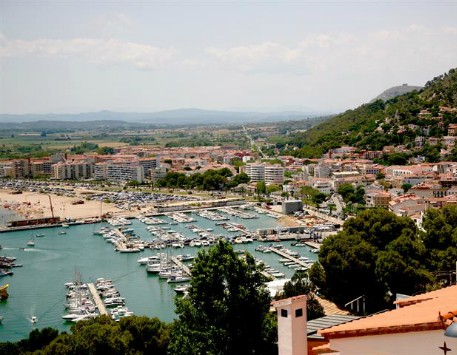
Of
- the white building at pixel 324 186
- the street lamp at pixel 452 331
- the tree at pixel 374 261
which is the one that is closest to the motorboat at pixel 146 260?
the tree at pixel 374 261

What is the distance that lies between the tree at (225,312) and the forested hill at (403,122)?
30.2 metres

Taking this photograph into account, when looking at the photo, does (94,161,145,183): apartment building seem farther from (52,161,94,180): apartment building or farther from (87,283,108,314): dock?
(87,283,108,314): dock

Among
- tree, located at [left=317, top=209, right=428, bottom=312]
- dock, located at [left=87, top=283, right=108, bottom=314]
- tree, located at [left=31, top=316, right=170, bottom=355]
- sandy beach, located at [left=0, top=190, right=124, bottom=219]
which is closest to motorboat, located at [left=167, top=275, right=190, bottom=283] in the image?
dock, located at [left=87, top=283, right=108, bottom=314]

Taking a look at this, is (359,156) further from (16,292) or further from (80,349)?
(80,349)

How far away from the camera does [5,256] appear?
19.1m

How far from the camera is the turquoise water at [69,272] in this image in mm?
12648

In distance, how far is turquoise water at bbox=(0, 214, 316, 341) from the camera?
498 inches

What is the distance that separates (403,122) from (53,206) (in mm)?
19455

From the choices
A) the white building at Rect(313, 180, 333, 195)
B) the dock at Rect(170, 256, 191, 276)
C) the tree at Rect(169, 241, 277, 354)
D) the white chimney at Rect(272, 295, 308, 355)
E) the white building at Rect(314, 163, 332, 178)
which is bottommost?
the dock at Rect(170, 256, 191, 276)

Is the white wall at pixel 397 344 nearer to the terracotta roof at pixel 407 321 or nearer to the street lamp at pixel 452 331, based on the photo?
the terracotta roof at pixel 407 321

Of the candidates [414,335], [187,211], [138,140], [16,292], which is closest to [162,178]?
[187,211]

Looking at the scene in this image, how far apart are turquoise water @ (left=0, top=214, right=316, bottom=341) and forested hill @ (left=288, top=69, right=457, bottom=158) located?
13260 millimetres

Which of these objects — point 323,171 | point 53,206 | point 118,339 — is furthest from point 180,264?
point 323,171

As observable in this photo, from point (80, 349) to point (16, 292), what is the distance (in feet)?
30.6
